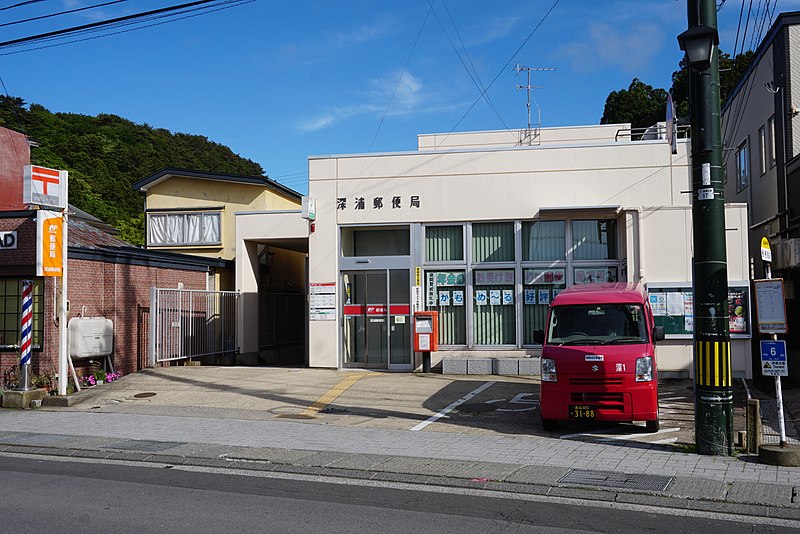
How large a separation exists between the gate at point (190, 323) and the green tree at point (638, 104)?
42.8 meters

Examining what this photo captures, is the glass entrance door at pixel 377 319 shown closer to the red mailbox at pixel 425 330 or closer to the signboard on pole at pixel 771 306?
the red mailbox at pixel 425 330

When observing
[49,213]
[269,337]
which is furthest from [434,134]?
[49,213]

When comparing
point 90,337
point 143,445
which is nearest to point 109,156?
point 90,337

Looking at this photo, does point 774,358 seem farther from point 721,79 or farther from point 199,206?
point 721,79

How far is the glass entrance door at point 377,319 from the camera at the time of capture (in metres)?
19.6

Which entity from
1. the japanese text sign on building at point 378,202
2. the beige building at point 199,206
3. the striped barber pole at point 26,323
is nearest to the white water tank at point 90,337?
the striped barber pole at point 26,323

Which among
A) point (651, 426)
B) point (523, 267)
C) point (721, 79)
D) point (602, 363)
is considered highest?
point (721, 79)

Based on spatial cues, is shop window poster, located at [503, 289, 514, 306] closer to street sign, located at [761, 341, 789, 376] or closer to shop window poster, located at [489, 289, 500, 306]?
shop window poster, located at [489, 289, 500, 306]

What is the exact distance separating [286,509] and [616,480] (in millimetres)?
3715

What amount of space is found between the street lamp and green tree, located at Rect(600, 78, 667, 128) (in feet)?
160

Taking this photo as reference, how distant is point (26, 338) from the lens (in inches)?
595

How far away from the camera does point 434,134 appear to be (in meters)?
32.2

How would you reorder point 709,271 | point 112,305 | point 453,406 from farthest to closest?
point 112,305
point 453,406
point 709,271

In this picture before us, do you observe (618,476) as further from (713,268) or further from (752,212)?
(752,212)
